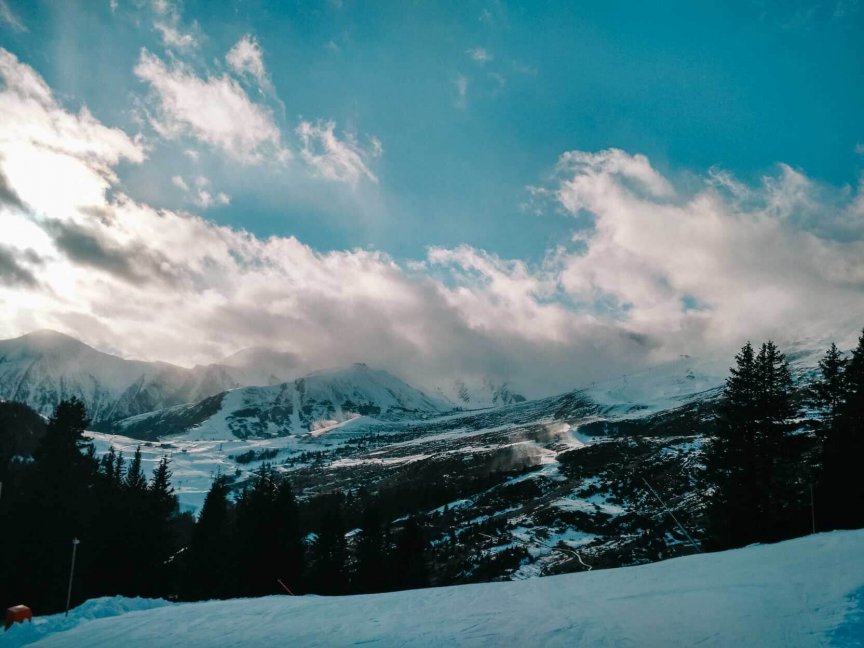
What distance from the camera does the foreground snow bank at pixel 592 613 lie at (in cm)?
996

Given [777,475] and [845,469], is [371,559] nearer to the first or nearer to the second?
[777,475]

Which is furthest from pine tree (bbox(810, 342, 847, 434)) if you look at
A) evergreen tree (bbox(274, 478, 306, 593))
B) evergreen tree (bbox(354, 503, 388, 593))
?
evergreen tree (bbox(274, 478, 306, 593))

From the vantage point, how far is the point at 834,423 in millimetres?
34469

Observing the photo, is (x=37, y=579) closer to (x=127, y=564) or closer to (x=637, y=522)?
(x=127, y=564)

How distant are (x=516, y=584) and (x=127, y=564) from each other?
128 feet

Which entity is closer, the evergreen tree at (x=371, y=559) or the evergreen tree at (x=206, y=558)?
the evergreen tree at (x=371, y=559)

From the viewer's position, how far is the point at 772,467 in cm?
3000

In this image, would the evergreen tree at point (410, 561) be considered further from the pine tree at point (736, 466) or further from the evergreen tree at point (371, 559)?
the pine tree at point (736, 466)

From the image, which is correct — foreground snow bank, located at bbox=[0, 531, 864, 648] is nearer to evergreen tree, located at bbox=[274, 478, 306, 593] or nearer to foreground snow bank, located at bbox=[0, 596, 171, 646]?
foreground snow bank, located at bbox=[0, 596, 171, 646]

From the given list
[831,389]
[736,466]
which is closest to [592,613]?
[736,466]

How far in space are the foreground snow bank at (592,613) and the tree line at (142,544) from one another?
81.8ft

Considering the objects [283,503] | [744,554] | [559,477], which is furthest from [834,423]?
[559,477]

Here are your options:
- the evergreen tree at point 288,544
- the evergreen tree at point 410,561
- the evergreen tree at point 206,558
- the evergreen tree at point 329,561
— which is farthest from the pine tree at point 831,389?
the evergreen tree at point 206,558

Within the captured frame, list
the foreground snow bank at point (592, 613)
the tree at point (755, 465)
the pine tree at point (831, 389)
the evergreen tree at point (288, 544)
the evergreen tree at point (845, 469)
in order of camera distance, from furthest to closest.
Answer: the evergreen tree at point (288, 544)
the pine tree at point (831, 389)
the evergreen tree at point (845, 469)
the tree at point (755, 465)
the foreground snow bank at point (592, 613)
